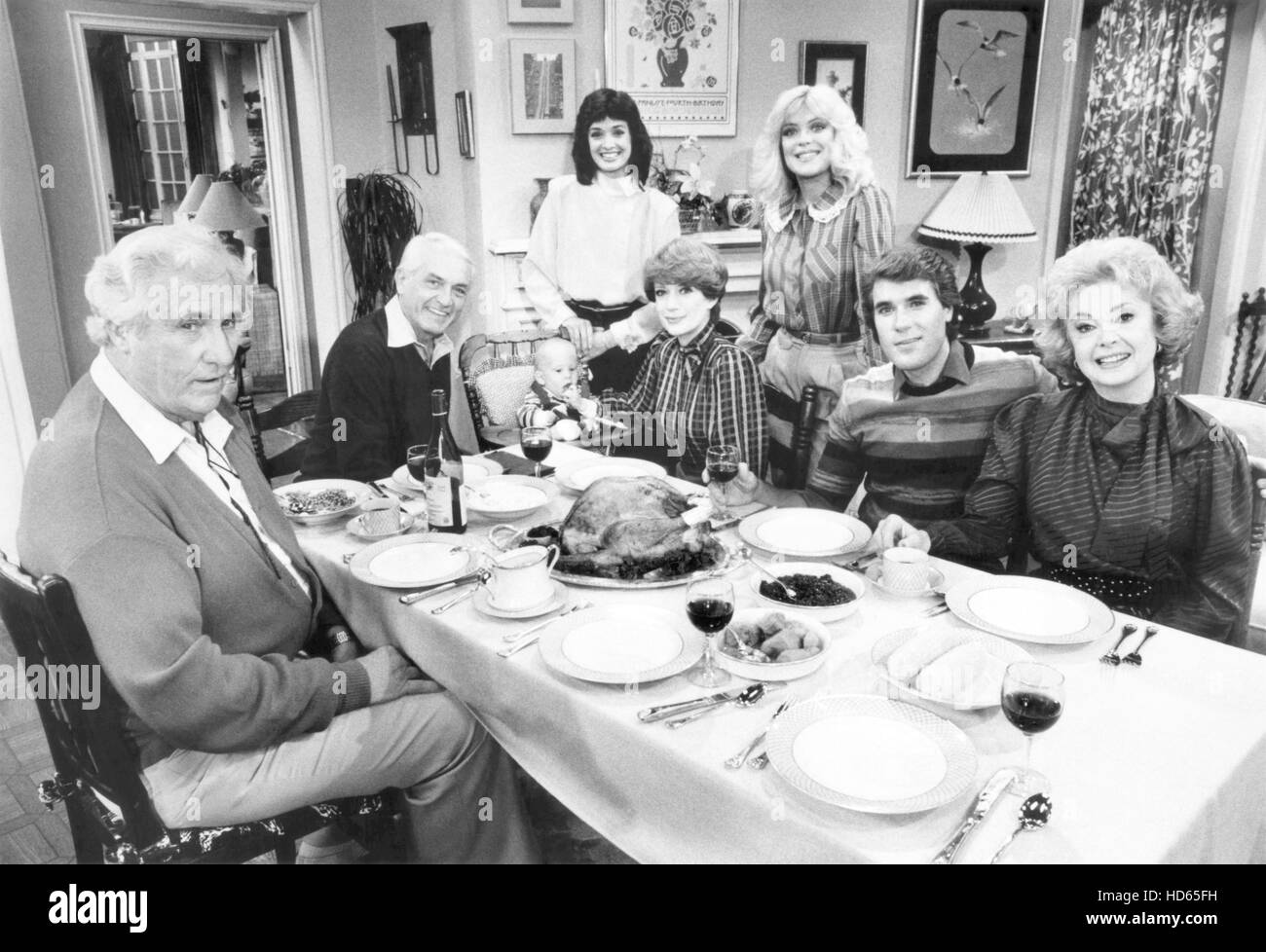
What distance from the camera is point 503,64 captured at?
3.12 meters

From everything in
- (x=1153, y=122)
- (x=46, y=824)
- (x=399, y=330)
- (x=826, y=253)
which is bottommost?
(x=46, y=824)

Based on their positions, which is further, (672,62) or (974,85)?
(974,85)

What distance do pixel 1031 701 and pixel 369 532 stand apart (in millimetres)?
1175

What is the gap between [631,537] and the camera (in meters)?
1.56

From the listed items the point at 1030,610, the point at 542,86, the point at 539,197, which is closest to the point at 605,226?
the point at 539,197

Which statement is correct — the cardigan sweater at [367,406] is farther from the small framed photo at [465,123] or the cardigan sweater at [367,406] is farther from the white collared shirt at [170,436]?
the small framed photo at [465,123]

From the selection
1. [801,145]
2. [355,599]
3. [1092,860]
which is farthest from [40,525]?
[801,145]

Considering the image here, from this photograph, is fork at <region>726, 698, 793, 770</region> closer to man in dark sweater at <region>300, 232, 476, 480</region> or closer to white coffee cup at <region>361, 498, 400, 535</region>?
white coffee cup at <region>361, 498, 400, 535</region>

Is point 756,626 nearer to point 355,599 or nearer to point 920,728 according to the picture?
point 920,728

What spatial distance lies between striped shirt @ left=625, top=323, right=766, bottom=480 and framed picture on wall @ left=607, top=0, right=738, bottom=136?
1.06 metres

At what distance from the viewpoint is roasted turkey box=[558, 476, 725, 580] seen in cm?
154

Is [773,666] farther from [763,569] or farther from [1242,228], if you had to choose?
[1242,228]

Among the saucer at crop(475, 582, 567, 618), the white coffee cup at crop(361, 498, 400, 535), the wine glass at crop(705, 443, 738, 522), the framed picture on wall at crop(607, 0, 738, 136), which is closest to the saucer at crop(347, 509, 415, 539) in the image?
the white coffee cup at crop(361, 498, 400, 535)

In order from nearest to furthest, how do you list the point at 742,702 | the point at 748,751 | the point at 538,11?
the point at 748,751
the point at 742,702
the point at 538,11
